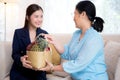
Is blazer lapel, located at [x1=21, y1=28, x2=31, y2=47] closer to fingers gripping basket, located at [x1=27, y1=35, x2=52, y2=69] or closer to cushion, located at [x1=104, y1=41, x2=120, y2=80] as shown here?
fingers gripping basket, located at [x1=27, y1=35, x2=52, y2=69]

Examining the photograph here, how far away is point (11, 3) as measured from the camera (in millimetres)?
3428

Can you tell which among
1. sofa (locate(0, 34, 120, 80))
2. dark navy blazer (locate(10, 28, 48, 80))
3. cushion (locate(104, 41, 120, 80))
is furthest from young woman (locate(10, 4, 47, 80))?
cushion (locate(104, 41, 120, 80))

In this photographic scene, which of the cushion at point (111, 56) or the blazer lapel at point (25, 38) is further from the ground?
the blazer lapel at point (25, 38)

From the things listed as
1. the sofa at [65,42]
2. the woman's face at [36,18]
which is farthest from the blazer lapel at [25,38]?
the sofa at [65,42]

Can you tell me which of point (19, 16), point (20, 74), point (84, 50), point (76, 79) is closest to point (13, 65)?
point (20, 74)

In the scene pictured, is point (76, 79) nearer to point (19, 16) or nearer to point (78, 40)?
point (78, 40)

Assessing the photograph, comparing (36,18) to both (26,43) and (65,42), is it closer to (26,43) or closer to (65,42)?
(26,43)

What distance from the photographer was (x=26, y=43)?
2262 mm

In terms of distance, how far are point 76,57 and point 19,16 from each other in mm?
2217

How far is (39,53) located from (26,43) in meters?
0.61

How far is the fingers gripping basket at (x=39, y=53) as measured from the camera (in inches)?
66.4

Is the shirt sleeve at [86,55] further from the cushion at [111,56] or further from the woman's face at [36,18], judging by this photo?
the woman's face at [36,18]

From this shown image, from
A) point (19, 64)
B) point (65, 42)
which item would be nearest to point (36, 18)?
point (19, 64)

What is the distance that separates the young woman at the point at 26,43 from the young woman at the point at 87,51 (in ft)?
1.79
